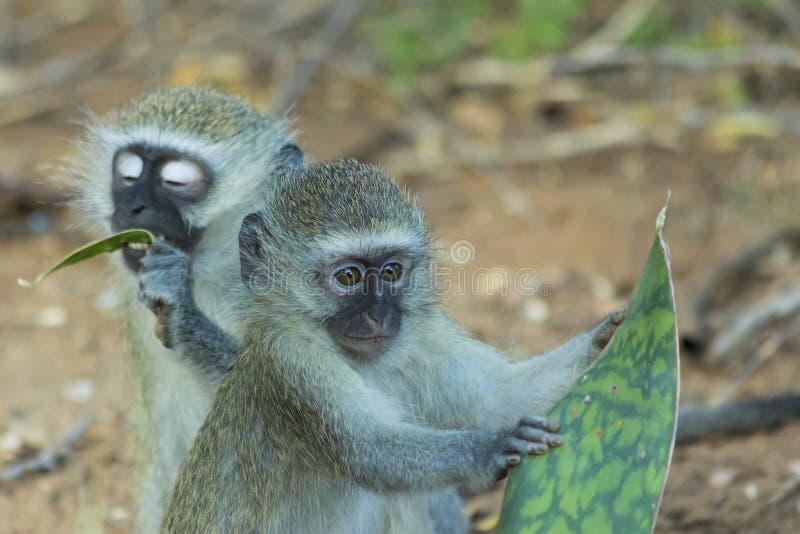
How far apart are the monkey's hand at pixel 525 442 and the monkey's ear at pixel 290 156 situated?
1.72 m

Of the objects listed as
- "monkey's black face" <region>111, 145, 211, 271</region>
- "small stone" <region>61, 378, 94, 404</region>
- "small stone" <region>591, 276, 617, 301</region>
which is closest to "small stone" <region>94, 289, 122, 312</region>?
"small stone" <region>61, 378, 94, 404</region>

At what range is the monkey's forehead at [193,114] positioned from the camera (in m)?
4.31

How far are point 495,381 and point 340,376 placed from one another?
59 cm

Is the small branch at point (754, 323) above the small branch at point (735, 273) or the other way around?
the other way around

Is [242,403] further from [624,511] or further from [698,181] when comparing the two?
[698,181]

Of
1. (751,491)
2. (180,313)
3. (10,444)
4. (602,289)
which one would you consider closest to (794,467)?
(751,491)

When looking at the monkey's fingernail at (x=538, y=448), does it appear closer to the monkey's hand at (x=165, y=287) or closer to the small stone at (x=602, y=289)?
the monkey's hand at (x=165, y=287)

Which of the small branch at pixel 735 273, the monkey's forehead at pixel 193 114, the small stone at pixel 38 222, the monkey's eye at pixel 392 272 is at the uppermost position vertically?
the small stone at pixel 38 222

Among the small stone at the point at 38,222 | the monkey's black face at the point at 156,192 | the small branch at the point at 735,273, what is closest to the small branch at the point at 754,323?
the small branch at the point at 735,273

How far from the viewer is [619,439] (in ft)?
8.80

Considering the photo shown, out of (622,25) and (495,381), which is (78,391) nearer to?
(495,381)

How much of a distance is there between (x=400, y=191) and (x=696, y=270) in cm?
339

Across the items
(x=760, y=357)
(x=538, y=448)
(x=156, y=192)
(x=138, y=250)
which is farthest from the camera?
(x=760, y=357)

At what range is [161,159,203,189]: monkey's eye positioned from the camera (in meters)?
4.13
